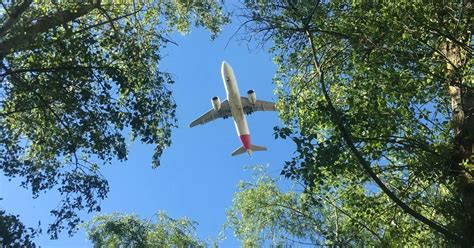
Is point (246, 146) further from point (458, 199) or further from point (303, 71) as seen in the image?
point (458, 199)

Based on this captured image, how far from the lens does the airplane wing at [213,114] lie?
3416 cm

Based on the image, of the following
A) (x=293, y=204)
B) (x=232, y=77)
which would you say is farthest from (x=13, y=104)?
(x=232, y=77)

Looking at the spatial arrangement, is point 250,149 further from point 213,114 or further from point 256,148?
point 213,114

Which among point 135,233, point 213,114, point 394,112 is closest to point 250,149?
point 213,114

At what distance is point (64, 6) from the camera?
10.9 metres

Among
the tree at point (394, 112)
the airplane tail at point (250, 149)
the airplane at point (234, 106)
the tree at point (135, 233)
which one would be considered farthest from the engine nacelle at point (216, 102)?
the tree at point (394, 112)

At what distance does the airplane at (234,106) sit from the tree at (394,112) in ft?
68.2

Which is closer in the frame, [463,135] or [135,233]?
[463,135]

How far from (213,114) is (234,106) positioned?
6.23 feet

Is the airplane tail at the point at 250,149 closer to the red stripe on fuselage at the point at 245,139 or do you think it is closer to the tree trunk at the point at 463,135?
the red stripe on fuselage at the point at 245,139

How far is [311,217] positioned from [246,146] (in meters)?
22.2

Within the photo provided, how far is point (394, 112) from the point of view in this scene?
9906 millimetres

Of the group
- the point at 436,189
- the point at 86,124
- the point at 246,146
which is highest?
the point at 246,146

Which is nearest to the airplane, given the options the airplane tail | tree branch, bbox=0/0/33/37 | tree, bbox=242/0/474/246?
the airplane tail
